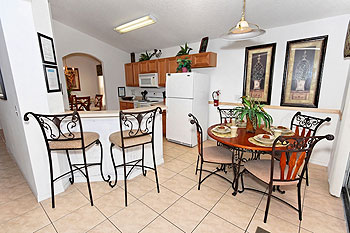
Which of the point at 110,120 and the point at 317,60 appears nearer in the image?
the point at 110,120

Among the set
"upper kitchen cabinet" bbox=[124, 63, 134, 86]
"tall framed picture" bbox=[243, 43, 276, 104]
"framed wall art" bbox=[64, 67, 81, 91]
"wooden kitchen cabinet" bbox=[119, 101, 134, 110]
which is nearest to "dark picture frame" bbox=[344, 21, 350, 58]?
"tall framed picture" bbox=[243, 43, 276, 104]

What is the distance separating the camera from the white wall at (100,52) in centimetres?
404

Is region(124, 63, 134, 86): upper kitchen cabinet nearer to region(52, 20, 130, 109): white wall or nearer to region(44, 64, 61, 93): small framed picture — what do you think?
region(52, 20, 130, 109): white wall

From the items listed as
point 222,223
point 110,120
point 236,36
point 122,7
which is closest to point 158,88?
point 122,7

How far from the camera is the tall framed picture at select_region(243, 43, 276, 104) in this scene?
3.07 m

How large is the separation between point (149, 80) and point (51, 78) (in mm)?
2934

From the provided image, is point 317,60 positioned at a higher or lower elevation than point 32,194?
higher

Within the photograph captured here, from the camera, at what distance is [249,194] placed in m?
2.08

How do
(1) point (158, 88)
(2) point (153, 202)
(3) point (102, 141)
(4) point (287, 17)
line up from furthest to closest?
(1) point (158, 88) → (4) point (287, 17) → (3) point (102, 141) → (2) point (153, 202)

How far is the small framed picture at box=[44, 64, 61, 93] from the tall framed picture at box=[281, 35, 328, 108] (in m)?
3.61

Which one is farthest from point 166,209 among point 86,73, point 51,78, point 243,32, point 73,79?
point 86,73

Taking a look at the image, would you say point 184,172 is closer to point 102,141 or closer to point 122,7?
point 102,141

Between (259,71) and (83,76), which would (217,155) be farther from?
(83,76)

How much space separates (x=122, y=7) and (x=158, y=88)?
7.96 ft
